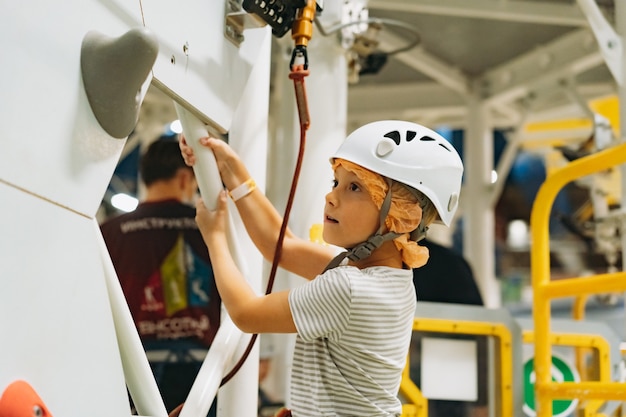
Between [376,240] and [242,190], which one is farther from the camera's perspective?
[242,190]

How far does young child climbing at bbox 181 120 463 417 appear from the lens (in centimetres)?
187

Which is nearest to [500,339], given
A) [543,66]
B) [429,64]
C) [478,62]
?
[429,64]

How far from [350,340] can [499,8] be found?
12.7ft

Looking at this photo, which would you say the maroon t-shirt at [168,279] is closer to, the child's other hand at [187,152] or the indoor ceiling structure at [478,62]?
the child's other hand at [187,152]

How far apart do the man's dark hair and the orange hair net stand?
79.8 inches

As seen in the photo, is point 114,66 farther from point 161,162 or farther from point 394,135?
point 161,162

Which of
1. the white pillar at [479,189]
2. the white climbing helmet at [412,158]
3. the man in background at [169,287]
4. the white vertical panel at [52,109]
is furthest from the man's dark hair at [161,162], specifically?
the white pillar at [479,189]

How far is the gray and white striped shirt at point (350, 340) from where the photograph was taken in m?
1.86

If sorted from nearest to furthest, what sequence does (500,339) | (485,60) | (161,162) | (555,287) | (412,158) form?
(412,158)
(555,287)
(500,339)
(161,162)
(485,60)


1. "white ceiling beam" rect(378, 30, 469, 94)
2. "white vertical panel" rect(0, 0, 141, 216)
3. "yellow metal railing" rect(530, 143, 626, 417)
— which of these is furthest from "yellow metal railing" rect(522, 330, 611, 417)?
"white ceiling beam" rect(378, 30, 469, 94)

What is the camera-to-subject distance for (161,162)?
3924 millimetres

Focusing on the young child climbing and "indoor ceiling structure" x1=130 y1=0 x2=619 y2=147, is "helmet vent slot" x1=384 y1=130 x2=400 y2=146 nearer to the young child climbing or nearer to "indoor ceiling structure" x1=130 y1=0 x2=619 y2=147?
the young child climbing

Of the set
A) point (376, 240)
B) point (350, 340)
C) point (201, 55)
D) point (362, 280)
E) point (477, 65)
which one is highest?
point (477, 65)

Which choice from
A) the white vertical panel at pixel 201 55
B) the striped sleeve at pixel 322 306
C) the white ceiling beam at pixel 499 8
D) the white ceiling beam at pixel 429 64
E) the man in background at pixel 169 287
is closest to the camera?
the white vertical panel at pixel 201 55
